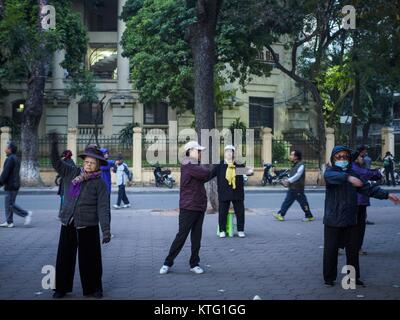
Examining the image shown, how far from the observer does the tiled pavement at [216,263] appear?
6.80m

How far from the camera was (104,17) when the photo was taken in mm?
38500

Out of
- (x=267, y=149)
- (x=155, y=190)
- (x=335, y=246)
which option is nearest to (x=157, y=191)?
(x=155, y=190)

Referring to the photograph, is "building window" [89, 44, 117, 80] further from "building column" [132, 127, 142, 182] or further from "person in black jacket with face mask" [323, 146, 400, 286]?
"person in black jacket with face mask" [323, 146, 400, 286]

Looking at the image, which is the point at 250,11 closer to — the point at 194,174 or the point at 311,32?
the point at 311,32

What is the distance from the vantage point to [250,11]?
71.2 ft

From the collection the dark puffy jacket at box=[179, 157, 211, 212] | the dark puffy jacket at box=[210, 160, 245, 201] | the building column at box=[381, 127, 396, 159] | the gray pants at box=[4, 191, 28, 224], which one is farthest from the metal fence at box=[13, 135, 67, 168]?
the dark puffy jacket at box=[179, 157, 211, 212]

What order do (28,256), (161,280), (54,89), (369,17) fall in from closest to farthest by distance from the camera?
1. (161,280)
2. (28,256)
3. (369,17)
4. (54,89)

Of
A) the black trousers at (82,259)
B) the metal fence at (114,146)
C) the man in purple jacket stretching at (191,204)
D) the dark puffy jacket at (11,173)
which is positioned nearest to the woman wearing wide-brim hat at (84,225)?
the black trousers at (82,259)

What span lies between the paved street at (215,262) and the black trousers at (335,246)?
228 millimetres

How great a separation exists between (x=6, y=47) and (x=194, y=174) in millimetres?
17691

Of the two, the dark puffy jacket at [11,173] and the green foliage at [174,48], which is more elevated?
the green foliage at [174,48]

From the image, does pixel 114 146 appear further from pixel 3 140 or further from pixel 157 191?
pixel 3 140

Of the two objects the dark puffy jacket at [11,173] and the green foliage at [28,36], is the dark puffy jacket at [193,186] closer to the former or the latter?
the dark puffy jacket at [11,173]
